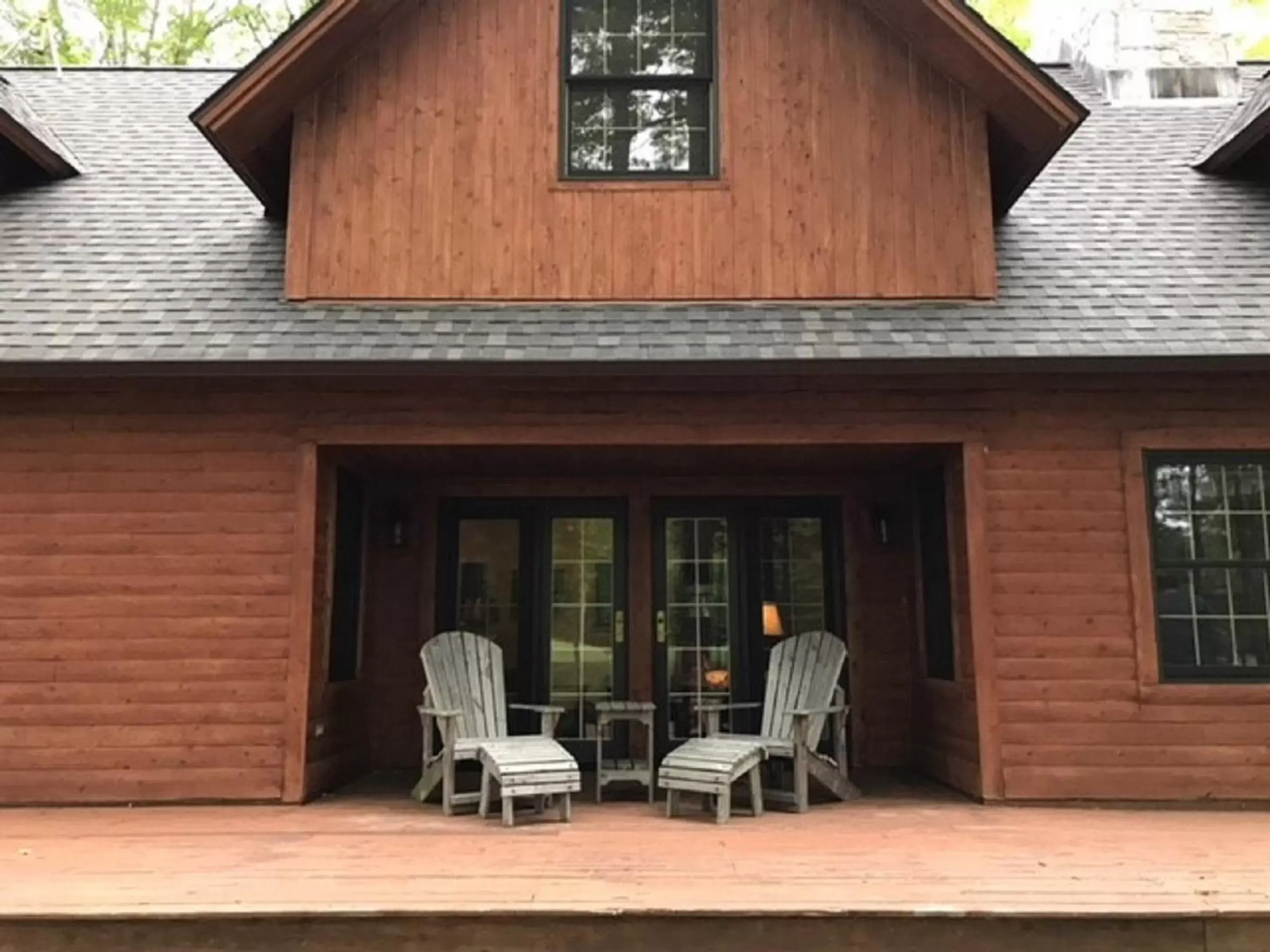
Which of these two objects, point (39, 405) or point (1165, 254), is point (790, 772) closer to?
point (1165, 254)

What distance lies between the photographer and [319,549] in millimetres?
5590

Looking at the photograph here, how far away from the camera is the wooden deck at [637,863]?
3352mm

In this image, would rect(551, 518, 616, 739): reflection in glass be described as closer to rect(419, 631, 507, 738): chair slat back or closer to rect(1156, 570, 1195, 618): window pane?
rect(419, 631, 507, 738): chair slat back

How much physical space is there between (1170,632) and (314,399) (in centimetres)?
477

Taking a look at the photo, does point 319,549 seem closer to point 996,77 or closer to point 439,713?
point 439,713

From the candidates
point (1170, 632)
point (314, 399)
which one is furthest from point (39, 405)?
point (1170, 632)

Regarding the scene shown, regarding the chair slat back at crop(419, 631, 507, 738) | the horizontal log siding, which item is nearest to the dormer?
the horizontal log siding

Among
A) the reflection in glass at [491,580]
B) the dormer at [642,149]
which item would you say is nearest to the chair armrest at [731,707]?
the reflection in glass at [491,580]

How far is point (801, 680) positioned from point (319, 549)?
2.77 metres

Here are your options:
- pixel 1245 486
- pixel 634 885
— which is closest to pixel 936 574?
pixel 1245 486

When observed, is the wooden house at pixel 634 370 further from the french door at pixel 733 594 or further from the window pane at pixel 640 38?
the french door at pixel 733 594

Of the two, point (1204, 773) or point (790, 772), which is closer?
point (1204, 773)

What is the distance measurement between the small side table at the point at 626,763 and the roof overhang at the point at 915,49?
382 cm

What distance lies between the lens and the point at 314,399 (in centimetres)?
557
